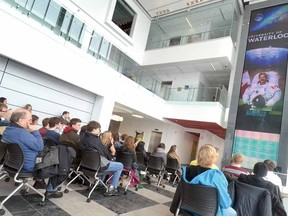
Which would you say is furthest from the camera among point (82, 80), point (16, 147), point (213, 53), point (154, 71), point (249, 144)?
point (154, 71)

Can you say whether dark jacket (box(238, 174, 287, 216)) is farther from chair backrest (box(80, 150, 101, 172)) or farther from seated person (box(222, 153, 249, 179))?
chair backrest (box(80, 150, 101, 172))

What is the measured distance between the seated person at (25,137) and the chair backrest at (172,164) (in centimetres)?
383

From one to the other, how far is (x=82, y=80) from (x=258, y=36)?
8044 millimetres

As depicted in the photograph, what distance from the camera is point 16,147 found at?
2.34 meters

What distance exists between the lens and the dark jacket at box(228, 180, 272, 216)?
232 centimetres

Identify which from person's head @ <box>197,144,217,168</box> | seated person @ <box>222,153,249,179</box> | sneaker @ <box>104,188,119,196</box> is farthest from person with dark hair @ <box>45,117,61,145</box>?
seated person @ <box>222,153,249,179</box>

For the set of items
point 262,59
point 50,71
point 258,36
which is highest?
point 258,36

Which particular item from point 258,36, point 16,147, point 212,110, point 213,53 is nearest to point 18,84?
point 16,147

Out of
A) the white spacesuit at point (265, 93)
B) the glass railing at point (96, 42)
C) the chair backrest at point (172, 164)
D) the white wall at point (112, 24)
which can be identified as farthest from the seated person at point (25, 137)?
the white spacesuit at point (265, 93)

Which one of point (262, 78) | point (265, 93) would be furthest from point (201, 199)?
point (262, 78)

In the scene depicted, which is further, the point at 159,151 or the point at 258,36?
the point at 258,36

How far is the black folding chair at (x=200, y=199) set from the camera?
2.09m

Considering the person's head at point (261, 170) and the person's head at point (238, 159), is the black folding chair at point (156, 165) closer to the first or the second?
the person's head at point (238, 159)

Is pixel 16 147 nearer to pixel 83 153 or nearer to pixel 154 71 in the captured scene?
pixel 83 153
